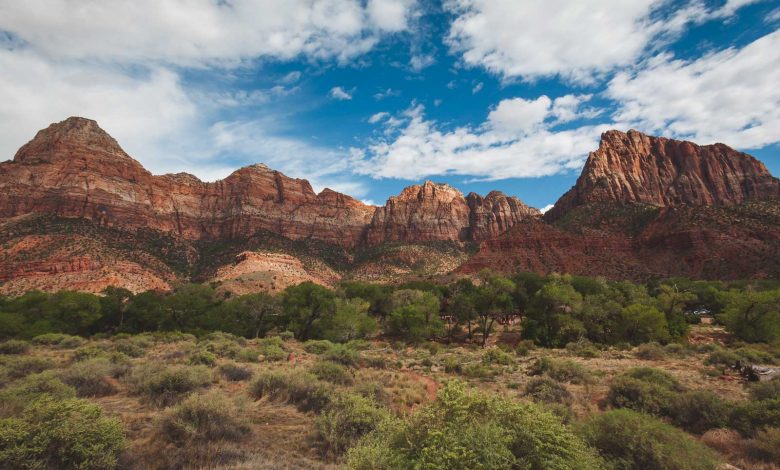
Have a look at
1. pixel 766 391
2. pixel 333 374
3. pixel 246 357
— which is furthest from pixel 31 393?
pixel 766 391

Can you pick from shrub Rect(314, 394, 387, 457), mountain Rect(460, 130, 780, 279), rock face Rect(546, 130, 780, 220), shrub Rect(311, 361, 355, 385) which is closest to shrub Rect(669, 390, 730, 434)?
shrub Rect(314, 394, 387, 457)

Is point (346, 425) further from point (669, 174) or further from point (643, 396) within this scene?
point (669, 174)

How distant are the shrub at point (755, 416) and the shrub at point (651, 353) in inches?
509

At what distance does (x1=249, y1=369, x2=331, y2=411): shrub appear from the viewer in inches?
402

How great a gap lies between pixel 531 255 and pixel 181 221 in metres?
124

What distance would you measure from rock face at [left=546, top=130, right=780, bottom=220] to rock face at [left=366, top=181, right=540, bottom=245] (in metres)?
46.4

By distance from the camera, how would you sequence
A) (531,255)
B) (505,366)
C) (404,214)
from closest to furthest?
(505,366) → (531,255) → (404,214)

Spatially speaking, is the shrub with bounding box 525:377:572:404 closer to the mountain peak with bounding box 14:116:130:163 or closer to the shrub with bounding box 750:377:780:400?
the shrub with bounding box 750:377:780:400

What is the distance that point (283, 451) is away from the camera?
7285mm

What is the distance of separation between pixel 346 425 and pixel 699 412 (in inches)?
359

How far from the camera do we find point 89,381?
1120 centimetres

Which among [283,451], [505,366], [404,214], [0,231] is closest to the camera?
[283,451]

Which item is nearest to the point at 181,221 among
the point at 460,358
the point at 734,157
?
the point at 460,358

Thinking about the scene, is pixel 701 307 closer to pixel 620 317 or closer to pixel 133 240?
pixel 620 317
